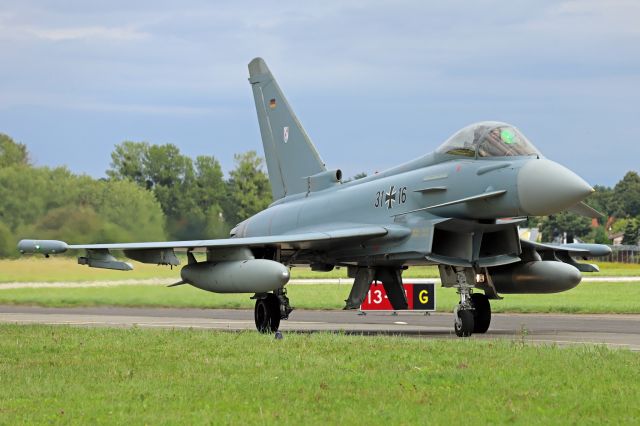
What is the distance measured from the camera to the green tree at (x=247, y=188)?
4059cm

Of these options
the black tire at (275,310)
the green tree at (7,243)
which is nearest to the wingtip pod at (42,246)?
the black tire at (275,310)

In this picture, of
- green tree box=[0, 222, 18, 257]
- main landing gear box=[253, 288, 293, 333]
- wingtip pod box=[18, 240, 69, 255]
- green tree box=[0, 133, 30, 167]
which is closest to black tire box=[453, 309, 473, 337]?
main landing gear box=[253, 288, 293, 333]

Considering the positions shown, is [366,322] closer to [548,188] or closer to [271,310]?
[271,310]

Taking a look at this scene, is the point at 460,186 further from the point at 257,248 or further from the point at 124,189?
the point at 124,189

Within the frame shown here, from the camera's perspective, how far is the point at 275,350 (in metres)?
12.0

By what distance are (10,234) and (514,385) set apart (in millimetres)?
20234

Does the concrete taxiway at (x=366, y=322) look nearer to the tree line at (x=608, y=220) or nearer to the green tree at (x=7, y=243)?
the green tree at (x=7, y=243)

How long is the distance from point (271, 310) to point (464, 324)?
10.9 ft

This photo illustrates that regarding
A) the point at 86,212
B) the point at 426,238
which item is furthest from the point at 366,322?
the point at 86,212

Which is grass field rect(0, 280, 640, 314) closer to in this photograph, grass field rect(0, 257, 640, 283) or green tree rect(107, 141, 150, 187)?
grass field rect(0, 257, 640, 283)

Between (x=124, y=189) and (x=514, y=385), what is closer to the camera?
(x=514, y=385)

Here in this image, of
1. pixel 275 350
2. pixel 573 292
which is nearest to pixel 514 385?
pixel 275 350

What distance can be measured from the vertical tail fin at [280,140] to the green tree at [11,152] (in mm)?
13125

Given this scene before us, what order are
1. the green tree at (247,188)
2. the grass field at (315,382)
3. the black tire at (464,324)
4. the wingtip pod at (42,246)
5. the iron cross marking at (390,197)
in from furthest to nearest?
the green tree at (247,188) < the wingtip pod at (42,246) < the iron cross marking at (390,197) < the black tire at (464,324) < the grass field at (315,382)
